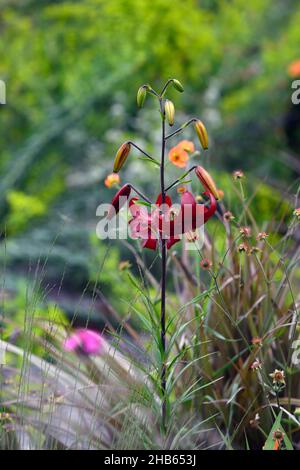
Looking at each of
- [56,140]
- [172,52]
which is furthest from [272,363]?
[172,52]

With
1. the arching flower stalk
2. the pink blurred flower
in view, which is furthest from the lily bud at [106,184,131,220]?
the pink blurred flower

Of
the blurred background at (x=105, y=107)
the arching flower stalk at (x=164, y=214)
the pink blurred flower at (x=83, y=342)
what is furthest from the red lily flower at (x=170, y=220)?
the blurred background at (x=105, y=107)

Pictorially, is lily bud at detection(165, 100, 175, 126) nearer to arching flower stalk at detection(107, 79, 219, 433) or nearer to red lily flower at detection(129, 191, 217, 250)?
arching flower stalk at detection(107, 79, 219, 433)

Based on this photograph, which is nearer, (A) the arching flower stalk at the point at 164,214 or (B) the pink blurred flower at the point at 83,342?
(A) the arching flower stalk at the point at 164,214

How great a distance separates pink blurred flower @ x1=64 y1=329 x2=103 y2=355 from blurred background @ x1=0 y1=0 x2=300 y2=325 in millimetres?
1826

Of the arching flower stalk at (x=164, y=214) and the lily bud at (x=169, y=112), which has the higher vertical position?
the lily bud at (x=169, y=112)

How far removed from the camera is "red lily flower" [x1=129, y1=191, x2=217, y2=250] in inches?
72.8

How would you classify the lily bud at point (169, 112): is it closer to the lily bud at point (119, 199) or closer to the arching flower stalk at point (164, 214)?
the arching flower stalk at point (164, 214)

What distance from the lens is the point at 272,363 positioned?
2.27 m

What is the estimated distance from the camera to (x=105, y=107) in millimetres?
5586

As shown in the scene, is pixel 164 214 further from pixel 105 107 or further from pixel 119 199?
pixel 105 107

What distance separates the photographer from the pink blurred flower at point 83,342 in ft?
7.61

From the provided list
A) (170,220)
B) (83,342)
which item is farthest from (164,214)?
(83,342)

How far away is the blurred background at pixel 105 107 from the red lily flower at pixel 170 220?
2605 millimetres
